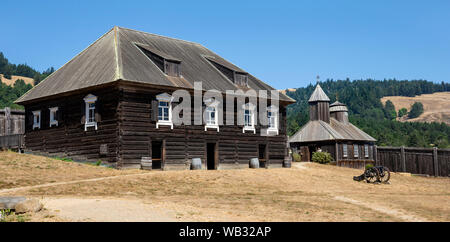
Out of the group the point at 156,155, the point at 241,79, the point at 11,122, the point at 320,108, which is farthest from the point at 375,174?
the point at 11,122

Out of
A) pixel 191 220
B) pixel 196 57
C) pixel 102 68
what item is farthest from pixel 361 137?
pixel 191 220

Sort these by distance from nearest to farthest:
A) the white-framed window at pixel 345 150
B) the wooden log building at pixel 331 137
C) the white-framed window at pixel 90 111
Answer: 1. the white-framed window at pixel 90 111
2. the wooden log building at pixel 331 137
3. the white-framed window at pixel 345 150

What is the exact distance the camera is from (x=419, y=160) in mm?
41188

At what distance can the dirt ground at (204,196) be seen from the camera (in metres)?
13.6

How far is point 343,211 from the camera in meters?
16.0

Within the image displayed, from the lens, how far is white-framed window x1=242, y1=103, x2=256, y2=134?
34.3m

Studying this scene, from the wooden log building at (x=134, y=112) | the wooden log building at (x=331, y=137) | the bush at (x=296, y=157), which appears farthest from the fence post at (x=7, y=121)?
the wooden log building at (x=331, y=137)

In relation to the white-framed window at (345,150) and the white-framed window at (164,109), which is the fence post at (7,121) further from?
the white-framed window at (345,150)

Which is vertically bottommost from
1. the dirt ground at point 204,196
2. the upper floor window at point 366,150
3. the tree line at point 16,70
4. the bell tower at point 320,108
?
the dirt ground at point 204,196

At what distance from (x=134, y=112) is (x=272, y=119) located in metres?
13.0

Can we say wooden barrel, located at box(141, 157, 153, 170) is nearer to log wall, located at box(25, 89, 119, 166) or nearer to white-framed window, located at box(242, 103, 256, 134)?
log wall, located at box(25, 89, 119, 166)

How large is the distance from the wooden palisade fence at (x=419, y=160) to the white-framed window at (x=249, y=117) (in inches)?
679

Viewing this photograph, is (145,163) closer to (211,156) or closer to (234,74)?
(211,156)

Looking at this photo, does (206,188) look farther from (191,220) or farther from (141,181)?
(191,220)
